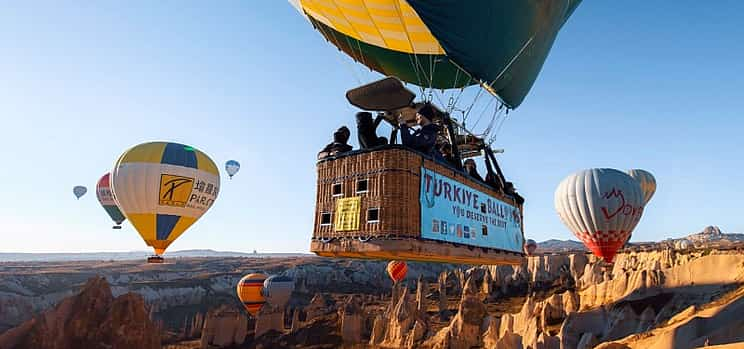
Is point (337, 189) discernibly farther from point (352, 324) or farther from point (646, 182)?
point (646, 182)

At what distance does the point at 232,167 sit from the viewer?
61344mm

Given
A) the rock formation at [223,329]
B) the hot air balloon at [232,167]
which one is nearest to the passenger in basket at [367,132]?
the rock formation at [223,329]

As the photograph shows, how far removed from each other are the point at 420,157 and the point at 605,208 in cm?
3067

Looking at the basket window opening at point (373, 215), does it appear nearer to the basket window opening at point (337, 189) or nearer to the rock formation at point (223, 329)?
the basket window opening at point (337, 189)

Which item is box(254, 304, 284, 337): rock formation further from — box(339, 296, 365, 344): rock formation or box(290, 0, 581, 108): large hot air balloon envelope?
box(290, 0, 581, 108): large hot air balloon envelope

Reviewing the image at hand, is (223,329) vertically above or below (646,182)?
below

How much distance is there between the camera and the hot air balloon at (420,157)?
21.3 feet

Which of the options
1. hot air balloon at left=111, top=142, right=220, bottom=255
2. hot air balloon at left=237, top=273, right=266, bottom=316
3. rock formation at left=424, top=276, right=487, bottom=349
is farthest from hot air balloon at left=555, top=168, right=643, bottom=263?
hot air balloon at left=237, top=273, right=266, bottom=316

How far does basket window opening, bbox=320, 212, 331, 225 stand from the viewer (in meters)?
7.08

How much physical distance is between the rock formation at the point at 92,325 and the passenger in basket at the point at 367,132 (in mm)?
26051

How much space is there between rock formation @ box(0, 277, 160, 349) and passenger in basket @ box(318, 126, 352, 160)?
2546cm

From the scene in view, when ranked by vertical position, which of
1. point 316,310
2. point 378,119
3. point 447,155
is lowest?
point 316,310

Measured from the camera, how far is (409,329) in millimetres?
39594

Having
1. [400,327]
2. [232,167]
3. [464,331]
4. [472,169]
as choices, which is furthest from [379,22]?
[232,167]
